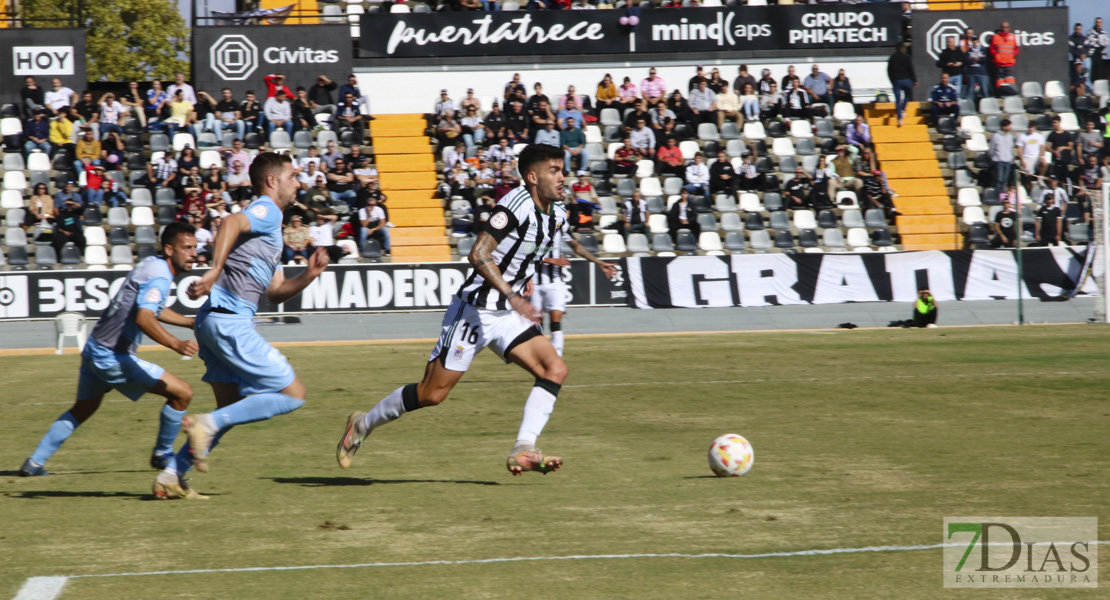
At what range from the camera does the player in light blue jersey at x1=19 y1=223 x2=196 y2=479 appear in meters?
8.01

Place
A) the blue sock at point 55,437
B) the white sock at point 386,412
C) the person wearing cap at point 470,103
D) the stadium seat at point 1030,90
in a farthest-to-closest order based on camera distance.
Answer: the stadium seat at point 1030,90 → the person wearing cap at point 470,103 → the blue sock at point 55,437 → the white sock at point 386,412

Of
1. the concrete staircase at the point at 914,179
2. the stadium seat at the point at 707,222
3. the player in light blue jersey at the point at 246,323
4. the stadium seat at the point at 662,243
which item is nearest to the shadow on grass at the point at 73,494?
the player in light blue jersey at the point at 246,323

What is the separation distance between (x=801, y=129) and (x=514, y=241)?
23495 millimetres

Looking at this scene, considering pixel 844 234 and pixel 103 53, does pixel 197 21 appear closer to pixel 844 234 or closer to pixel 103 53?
pixel 844 234

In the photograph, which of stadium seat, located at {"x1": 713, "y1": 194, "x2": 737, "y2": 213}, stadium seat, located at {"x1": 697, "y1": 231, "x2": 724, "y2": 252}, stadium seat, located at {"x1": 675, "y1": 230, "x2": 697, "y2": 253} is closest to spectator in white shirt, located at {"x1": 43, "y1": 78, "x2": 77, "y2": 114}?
stadium seat, located at {"x1": 675, "y1": 230, "x2": 697, "y2": 253}

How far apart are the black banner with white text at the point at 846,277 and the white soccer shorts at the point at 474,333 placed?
16342mm

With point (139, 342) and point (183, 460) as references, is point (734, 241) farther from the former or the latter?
point (183, 460)

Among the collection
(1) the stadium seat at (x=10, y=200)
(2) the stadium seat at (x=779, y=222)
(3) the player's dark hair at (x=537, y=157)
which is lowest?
(3) the player's dark hair at (x=537, y=157)

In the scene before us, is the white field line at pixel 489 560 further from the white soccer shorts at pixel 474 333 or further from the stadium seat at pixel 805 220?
the stadium seat at pixel 805 220

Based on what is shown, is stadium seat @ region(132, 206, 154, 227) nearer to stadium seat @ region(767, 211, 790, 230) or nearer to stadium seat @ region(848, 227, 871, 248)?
stadium seat @ region(767, 211, 790, 230)

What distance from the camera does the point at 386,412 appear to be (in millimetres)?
8234

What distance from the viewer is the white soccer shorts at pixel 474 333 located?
8.02m

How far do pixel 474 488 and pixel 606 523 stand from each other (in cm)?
143

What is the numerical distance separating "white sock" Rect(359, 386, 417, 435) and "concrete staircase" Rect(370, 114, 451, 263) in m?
16.4
